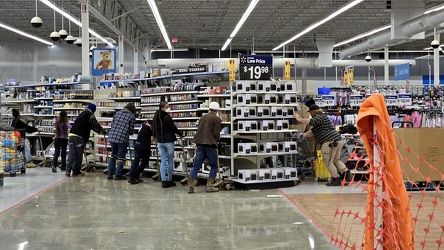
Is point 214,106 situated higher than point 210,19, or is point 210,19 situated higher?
point 210,19

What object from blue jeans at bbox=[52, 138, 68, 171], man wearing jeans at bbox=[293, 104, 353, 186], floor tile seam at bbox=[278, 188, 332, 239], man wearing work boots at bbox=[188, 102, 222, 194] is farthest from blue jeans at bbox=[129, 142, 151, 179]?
blue jeans at bbox=[52, 138, 68, 171]

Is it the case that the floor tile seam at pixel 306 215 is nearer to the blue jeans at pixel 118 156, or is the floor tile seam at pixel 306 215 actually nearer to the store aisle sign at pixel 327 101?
the store aisle sign at pixel 327 101

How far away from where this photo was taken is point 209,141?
889 centimetres

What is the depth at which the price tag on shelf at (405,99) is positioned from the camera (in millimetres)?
11490

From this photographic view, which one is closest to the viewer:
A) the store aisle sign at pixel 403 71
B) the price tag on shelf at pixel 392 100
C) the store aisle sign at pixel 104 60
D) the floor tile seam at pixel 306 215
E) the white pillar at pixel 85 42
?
the floor tile seam at pixel 306 215

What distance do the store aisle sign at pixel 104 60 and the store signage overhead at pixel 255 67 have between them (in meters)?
8.38

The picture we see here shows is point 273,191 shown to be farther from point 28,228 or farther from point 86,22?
point 86,22

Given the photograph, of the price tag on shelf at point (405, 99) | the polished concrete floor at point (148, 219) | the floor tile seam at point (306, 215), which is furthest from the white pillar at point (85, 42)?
the price tag on shelf at point (405, 99)

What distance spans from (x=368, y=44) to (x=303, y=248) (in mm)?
22079

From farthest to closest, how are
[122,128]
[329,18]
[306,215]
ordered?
1. [329,18]
2. [122,128]
3. [306,215]

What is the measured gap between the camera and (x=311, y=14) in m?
22.6

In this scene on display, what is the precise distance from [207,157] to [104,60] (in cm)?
897

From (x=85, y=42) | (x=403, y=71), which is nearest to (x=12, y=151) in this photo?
(x=85, y=42)

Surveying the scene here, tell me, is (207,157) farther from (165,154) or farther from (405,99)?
(405,99)
